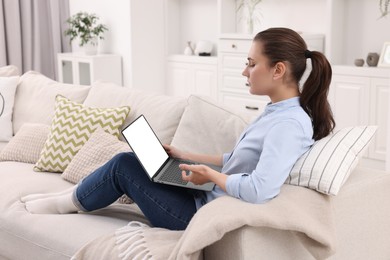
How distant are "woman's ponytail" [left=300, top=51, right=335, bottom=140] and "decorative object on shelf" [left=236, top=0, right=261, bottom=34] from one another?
3.33 meters

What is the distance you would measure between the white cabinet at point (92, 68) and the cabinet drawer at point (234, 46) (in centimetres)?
111

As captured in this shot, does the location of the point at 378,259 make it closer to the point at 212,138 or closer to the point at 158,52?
the point at 212,138

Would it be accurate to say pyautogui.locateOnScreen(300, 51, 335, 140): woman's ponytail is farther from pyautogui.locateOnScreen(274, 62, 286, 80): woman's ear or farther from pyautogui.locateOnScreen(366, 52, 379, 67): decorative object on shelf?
pyautogui.locateOnScreen(366, 52, 379, 67): decorative object on shelf

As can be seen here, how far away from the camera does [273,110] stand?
2.12 meters

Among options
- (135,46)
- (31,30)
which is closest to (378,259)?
(135,46)

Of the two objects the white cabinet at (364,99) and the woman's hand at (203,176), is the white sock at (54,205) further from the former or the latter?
the white cabinet at (364,99)

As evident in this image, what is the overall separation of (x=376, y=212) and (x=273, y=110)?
1.74ft

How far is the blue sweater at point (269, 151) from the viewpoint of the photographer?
1901 millimetres

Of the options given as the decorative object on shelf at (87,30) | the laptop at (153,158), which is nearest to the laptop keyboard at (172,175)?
the laptop at (153,158)

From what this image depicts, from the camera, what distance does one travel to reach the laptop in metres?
2.16

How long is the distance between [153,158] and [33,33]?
4552mm

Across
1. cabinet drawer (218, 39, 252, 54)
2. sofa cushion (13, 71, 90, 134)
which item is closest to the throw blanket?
sofa cushion (13, 71, 90, 134)

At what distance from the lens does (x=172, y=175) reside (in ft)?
7.32

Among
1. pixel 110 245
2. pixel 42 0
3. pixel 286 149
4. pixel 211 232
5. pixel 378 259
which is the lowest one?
pixel 378 259
